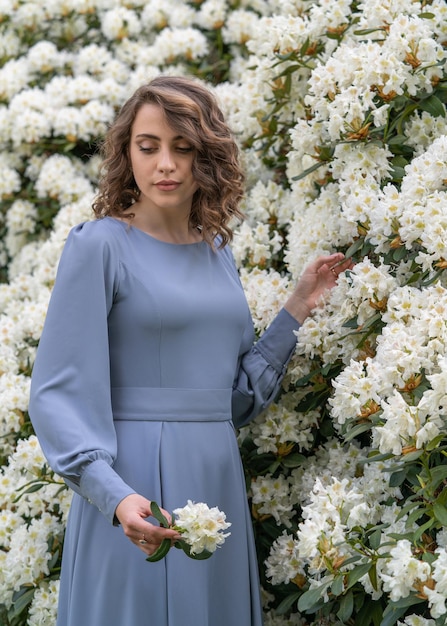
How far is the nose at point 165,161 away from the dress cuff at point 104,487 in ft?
2.18

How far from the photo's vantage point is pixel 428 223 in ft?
7.41

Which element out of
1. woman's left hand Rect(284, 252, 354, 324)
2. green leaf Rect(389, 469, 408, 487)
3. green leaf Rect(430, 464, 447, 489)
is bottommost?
green leaf Rect(389, 469, 408, 487)

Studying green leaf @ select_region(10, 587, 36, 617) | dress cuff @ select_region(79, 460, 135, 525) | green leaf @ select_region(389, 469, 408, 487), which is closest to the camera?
dress cuff @ select_region(79, 460, 135, 525)

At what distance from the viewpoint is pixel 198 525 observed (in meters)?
1.94

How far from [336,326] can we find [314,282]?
19cm

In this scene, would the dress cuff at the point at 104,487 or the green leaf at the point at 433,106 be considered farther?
Result: the green leaf at the point at 433,106

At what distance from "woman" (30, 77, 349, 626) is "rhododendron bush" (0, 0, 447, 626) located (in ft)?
0.82

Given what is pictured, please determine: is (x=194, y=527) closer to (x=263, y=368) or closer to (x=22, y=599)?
(x=263, y=368)

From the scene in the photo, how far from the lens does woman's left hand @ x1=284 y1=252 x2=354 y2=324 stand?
2643 millimetres

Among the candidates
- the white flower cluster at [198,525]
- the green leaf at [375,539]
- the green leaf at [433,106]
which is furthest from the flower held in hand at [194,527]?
the green leaf at [433,106]

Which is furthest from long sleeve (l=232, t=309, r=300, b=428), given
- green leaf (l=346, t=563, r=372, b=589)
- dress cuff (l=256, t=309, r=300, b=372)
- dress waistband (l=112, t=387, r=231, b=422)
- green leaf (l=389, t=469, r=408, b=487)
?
green leaf (l=346, t=563, r=372, b=589)

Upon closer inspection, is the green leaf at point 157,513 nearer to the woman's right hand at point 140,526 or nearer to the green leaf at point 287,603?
the woman's right hand at point 140,526

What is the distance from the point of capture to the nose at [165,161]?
89.0 inches

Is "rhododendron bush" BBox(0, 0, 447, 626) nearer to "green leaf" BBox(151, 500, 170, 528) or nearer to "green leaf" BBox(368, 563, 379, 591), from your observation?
"green leaf" BBox(368, 563, 379, 591)
